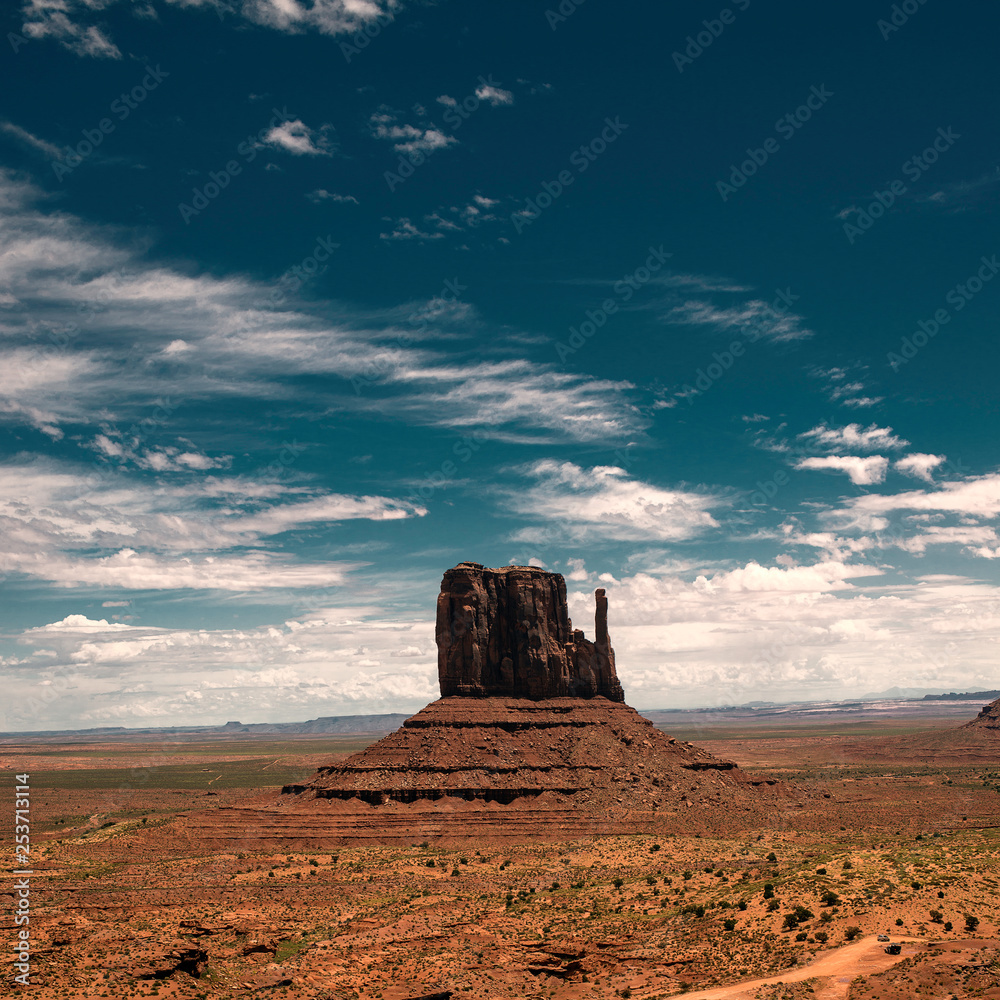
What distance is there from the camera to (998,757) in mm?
193750

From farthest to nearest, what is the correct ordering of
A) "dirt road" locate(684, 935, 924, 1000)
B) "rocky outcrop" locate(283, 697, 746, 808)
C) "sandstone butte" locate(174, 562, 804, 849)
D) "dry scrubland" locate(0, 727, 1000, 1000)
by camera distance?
"rocky outcrop" locate(283, 697, 746, 808)
"sandstone butte" locate(174, 562, 804, 849)
"dry scrubland" locate(0, 727, 1000, 1000)
"dirt road" locate(684, 935, 924, 1000)

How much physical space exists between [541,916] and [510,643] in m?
56.3

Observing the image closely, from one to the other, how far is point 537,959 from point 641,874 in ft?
74.6

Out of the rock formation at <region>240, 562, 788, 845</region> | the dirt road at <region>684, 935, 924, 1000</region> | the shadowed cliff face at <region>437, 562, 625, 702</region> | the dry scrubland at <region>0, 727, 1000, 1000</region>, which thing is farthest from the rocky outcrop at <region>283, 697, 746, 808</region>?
the dirt road at <region>684, 935, 924, 1000</region>

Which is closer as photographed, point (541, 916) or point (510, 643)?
point (541, 916)

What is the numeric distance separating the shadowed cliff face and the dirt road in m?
70.2

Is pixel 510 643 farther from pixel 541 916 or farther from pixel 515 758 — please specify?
pixel 541 916

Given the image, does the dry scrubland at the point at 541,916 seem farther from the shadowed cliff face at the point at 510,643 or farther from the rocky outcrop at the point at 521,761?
the shadowed cliff face at the point at 510,643

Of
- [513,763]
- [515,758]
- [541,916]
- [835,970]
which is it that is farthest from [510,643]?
[835,970]

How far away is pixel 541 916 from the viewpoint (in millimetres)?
58062

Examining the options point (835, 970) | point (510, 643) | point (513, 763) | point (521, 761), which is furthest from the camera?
point (510, 643)

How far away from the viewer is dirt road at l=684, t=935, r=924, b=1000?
38188 mm

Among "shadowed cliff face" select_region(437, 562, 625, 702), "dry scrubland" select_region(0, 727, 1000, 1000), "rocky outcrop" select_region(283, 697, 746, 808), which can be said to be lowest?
"dry scrubland" select_region(0, 727, 1000, 1000)

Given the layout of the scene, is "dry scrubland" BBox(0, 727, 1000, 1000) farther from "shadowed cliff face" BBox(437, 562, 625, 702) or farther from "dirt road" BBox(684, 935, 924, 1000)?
"shadowed cliff face" BBox(437, 562, 625, 702)
